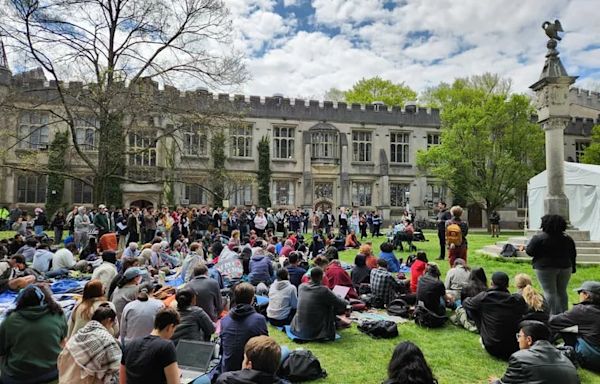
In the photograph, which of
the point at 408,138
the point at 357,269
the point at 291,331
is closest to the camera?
the point at 291,331

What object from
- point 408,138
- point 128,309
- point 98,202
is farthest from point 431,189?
point 128,309

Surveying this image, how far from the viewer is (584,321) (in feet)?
15.7

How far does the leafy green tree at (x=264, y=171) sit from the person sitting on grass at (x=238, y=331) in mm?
24237

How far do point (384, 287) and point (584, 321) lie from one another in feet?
11.5

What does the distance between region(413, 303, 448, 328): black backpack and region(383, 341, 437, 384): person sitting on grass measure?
13.4 ft

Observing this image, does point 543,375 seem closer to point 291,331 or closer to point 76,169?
point 291,331

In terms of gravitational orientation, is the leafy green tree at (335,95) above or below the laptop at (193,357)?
above

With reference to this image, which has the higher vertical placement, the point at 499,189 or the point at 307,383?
the point at 499,189

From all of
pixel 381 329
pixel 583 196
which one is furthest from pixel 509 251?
pixel 381 329

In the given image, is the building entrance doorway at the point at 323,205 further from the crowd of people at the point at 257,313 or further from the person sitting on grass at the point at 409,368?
the person sitting on grass at the point at 409,368

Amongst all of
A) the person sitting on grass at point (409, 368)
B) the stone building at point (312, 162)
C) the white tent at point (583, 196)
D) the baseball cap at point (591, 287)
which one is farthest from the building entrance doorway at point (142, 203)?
the person sitting on grass at point (409, 368)

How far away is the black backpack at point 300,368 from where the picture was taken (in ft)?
15.3

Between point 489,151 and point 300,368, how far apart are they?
26.9 meters

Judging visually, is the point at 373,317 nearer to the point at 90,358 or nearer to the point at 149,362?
the point at 149,362
